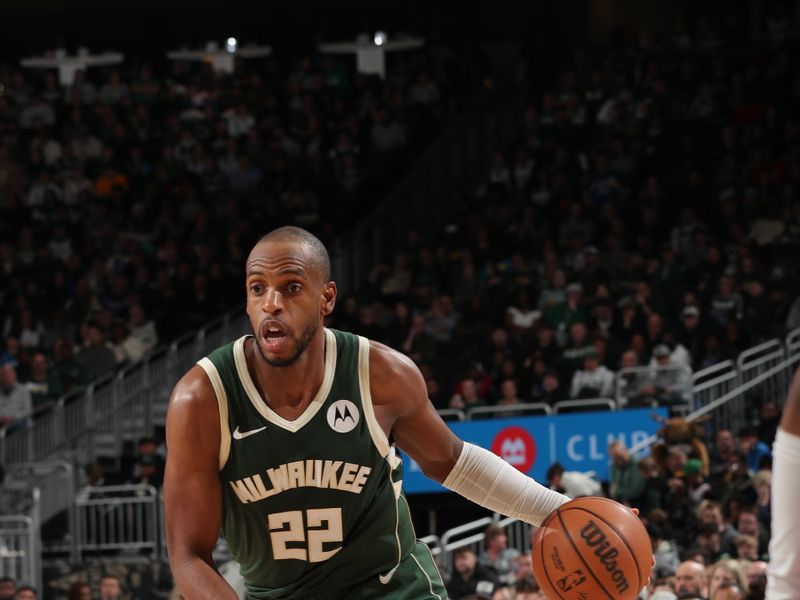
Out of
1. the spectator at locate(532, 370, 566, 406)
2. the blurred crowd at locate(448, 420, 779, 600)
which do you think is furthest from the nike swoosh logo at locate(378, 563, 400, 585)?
the spectator at locate(532, 370, 566, 406)

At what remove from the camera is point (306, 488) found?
470 centimetres

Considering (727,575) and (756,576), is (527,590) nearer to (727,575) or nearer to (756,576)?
(727,575)

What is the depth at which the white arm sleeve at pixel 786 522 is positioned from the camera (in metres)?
3.10

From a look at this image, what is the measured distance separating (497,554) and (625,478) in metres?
1.27

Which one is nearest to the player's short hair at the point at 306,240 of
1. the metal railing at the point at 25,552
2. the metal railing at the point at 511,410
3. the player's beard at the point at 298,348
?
the player's beard at the point at 298,348

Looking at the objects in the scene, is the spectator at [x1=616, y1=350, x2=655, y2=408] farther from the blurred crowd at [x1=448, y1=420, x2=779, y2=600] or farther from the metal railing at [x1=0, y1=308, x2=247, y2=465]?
the metal railing at [x1=0, y1=308, x2=247, y2=465]

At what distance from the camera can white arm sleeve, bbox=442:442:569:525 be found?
518 cm

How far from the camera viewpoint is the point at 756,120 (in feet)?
62.2

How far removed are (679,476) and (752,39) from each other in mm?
10370

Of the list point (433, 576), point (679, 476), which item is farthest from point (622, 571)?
point (679, 476)

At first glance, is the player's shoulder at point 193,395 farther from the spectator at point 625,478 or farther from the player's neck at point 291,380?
the spectator at point 625,478

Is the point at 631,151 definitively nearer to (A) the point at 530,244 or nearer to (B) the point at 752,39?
(A) the point at 530,244

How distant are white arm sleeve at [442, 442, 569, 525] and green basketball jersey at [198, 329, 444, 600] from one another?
0.39 metres

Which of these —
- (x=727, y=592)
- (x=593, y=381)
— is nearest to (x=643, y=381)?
(x=593, y=381)
